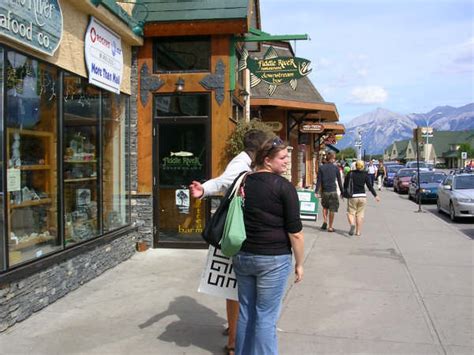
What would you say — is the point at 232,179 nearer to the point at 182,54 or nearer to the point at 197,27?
the point at 197,27

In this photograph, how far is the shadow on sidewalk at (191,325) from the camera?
15.3 ft

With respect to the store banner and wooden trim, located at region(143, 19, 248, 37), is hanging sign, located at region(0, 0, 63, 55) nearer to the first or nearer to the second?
wooden trim, located at region(143, 19, 248, 37)

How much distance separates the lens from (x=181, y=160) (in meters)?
8.62

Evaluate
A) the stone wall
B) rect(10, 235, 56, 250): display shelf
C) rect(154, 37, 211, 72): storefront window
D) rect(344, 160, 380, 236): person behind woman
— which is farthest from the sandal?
rect(344, 160, 380, 236): person behind woman

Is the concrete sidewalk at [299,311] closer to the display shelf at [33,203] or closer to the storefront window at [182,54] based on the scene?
the display shelf at [33,203]

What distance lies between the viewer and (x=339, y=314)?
548 centimetres

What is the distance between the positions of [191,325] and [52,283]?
175cm

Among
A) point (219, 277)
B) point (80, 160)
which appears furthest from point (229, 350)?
point (80, 160)

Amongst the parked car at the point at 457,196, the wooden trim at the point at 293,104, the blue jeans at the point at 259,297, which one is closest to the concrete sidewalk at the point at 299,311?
the blue jeans at the point at 259,297

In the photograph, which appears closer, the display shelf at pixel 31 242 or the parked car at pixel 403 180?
the display shelf at pixel 31 242

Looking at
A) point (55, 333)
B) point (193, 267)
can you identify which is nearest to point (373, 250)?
point (193, 267)

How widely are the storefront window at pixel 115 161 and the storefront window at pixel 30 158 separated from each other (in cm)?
157

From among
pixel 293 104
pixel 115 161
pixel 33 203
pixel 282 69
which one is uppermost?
pixel 293 104

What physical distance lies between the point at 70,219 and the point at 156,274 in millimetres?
1410
